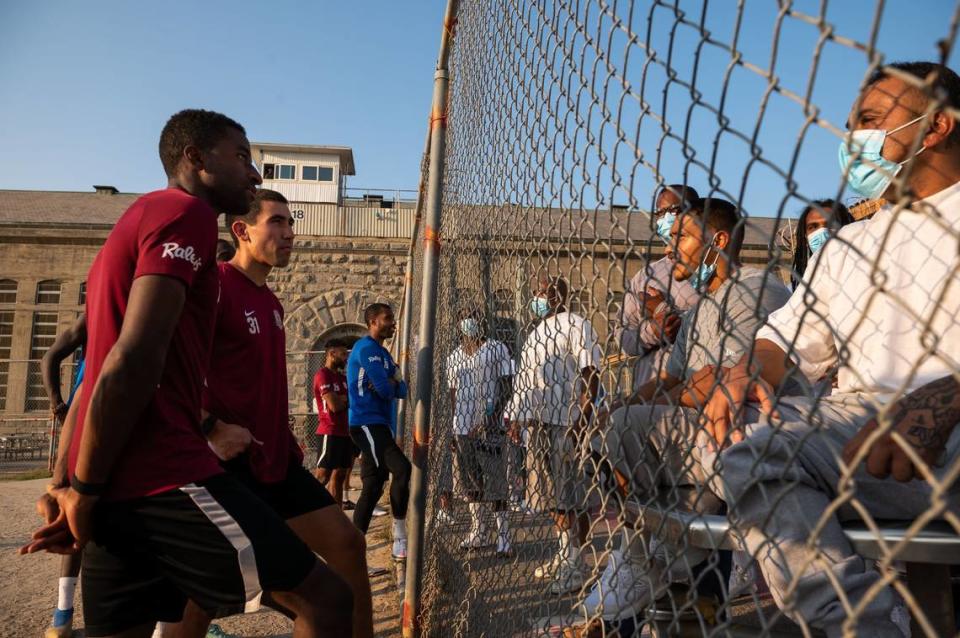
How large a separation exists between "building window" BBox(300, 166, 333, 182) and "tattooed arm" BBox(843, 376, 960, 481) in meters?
24.2

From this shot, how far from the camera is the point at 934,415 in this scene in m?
1.20

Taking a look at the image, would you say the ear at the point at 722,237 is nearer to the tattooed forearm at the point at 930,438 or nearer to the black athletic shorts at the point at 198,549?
the tattooed forearm at the point at 930,438

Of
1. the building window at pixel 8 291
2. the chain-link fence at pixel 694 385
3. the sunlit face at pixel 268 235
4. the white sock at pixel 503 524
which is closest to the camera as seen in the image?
the chain-link fence at pixel 694 385

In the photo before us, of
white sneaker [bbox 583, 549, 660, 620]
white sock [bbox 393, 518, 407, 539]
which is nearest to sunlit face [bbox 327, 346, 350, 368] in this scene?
white sock [bbox 393, 518, 407, 539]

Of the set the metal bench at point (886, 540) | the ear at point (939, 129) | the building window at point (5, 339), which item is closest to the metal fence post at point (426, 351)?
the metal bench at point (886, 540)

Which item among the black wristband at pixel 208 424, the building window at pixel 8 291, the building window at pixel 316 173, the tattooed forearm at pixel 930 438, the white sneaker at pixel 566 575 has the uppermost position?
the building window at pixel 316 173

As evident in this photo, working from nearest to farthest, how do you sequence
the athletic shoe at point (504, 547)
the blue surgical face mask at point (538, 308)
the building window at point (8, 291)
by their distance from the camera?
the blue surgical face mask at point (538, 308)
the athletic shoe at point (504, 547)
the building window at point (8, 291)

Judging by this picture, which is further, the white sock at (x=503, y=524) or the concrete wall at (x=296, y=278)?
the concrete wall at (x=296, y=278)

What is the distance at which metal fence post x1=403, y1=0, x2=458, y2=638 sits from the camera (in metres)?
Answer: 3.33

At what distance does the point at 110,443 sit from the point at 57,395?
310 centimetres

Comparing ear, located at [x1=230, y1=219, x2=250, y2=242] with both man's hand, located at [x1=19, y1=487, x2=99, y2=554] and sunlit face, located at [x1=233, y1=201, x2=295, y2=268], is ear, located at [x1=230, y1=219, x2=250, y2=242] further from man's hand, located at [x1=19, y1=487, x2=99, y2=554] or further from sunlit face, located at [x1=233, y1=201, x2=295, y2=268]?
man's hand, located at [x1=19, y1=487, x2=99, y2=554]

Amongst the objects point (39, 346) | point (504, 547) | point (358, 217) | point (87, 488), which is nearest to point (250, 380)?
point (87, 488)

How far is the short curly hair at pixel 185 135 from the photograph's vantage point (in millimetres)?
2365

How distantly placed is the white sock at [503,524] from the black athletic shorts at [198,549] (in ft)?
2.87
